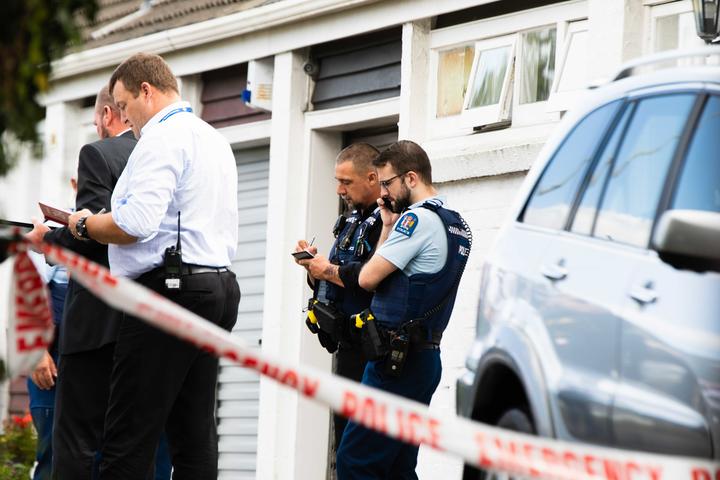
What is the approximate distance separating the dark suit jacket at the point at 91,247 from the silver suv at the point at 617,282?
2.06 metres

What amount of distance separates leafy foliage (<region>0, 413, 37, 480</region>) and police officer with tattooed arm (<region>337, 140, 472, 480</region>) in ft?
5.11

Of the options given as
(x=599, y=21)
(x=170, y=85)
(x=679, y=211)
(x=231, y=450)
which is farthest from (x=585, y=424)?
(x=231, y=450)

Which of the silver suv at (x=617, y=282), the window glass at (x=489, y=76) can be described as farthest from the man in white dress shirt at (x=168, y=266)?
the window glass at (x=489, y=76)

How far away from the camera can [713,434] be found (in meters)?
3.97

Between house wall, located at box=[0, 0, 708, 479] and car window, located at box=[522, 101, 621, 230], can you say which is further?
house wall, located at box=[0, 0, 708, 479]

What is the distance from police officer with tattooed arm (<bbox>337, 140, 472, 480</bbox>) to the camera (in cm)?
706

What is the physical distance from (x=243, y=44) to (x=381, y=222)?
17.8 ft

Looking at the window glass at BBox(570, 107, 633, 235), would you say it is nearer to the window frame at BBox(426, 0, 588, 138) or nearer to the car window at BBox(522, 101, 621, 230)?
the car window at BBox(522, 101, 621, 230)

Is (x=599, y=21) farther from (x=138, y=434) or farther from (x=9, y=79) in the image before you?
(x=9, y=79)

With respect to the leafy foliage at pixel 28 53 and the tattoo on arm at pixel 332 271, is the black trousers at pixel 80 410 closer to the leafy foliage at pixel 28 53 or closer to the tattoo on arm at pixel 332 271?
the tattoo on arm at pixel 332 271

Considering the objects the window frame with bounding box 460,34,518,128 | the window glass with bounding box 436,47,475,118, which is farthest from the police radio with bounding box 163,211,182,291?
the window glass with bounding box 436,47,475,118

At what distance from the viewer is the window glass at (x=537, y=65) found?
10.2 m

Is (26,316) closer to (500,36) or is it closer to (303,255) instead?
(303,255)

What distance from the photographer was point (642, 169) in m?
4.62
